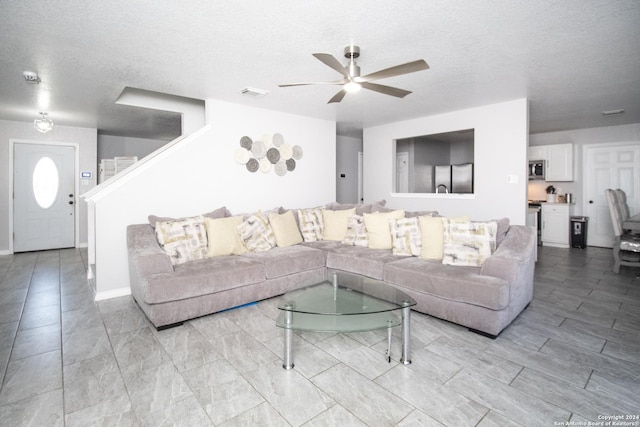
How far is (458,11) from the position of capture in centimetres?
227

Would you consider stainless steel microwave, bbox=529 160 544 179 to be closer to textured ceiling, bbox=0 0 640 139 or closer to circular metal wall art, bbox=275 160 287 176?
textured ceiling, bbox=0 0 640 139

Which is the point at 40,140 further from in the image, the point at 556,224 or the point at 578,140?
the point at 578,140

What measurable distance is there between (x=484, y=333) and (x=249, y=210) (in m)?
3.44

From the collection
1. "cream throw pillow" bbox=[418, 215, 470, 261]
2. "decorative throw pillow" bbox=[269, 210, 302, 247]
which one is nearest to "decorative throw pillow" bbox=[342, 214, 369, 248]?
"decorative throw pillow" bbox=[269, 210, 302, 247]

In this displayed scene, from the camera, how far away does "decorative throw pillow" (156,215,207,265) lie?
335cm

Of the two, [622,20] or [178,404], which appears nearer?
[178,404]

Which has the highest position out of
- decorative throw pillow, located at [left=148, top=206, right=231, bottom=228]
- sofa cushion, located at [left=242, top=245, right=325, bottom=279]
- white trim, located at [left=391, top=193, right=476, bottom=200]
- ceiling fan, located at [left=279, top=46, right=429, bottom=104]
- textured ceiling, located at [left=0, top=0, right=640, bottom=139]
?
textured ceiling, located at [left=0, top=0, right=640, bottom=139]

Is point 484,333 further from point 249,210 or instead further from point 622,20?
point 249,210

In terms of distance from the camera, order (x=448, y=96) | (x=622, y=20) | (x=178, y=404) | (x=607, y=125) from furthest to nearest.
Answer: (x=607, y=125), (x=448, y=96), (x=622, y=20), (x=178, y=404)

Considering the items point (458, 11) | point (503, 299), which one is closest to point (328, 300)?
point (503, 299)

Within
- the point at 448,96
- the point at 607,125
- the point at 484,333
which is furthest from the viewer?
the point at 607,125

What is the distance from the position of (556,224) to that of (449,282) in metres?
5.49

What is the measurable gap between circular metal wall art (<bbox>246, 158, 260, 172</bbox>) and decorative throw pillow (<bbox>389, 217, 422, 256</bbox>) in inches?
89.5

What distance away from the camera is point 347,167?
8078 mm
